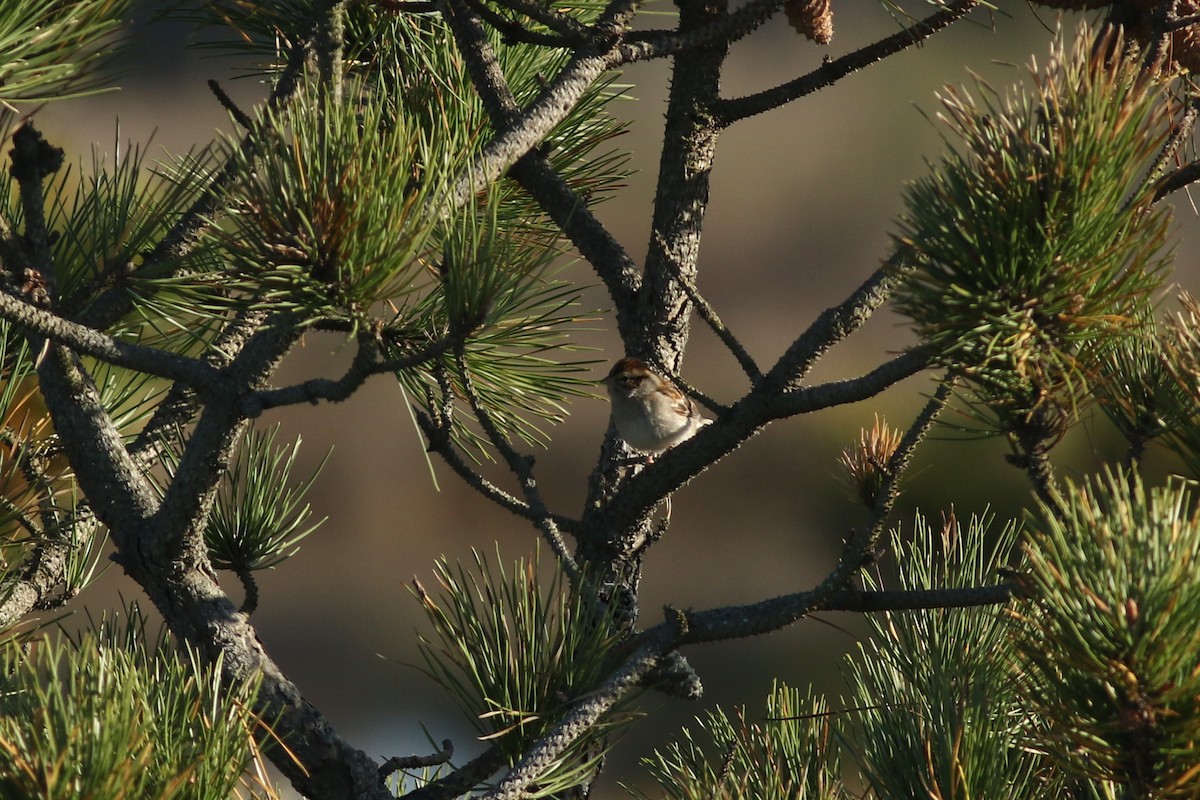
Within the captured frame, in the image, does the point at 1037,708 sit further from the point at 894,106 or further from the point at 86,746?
the point at 894,106

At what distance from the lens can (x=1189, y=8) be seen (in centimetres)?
99

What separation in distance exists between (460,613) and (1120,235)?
0.71 meters

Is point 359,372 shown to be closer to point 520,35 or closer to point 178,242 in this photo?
point 178,242

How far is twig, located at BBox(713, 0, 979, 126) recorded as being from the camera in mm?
1139

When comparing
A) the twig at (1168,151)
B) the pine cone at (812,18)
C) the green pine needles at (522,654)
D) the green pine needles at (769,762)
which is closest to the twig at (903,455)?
the twig at (1168,151)

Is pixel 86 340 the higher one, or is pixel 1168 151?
pixel 1168 151

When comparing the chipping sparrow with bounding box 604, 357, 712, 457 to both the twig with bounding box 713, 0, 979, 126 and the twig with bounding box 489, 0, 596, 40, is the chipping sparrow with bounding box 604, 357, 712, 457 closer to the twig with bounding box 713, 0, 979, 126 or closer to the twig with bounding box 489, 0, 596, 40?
the twig with bounding box 713, 0, 979, 126

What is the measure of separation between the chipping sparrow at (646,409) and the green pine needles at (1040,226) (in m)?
0.73

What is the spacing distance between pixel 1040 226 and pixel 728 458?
6.68 metres

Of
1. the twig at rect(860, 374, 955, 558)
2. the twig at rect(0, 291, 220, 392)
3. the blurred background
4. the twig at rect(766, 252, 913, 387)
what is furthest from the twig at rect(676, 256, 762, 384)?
the blurred background

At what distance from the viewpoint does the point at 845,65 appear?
1219 mm

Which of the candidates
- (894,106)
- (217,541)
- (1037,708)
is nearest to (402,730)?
(217,541)

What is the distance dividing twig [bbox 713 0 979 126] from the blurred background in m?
2.97

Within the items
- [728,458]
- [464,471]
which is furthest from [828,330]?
[728,458]
